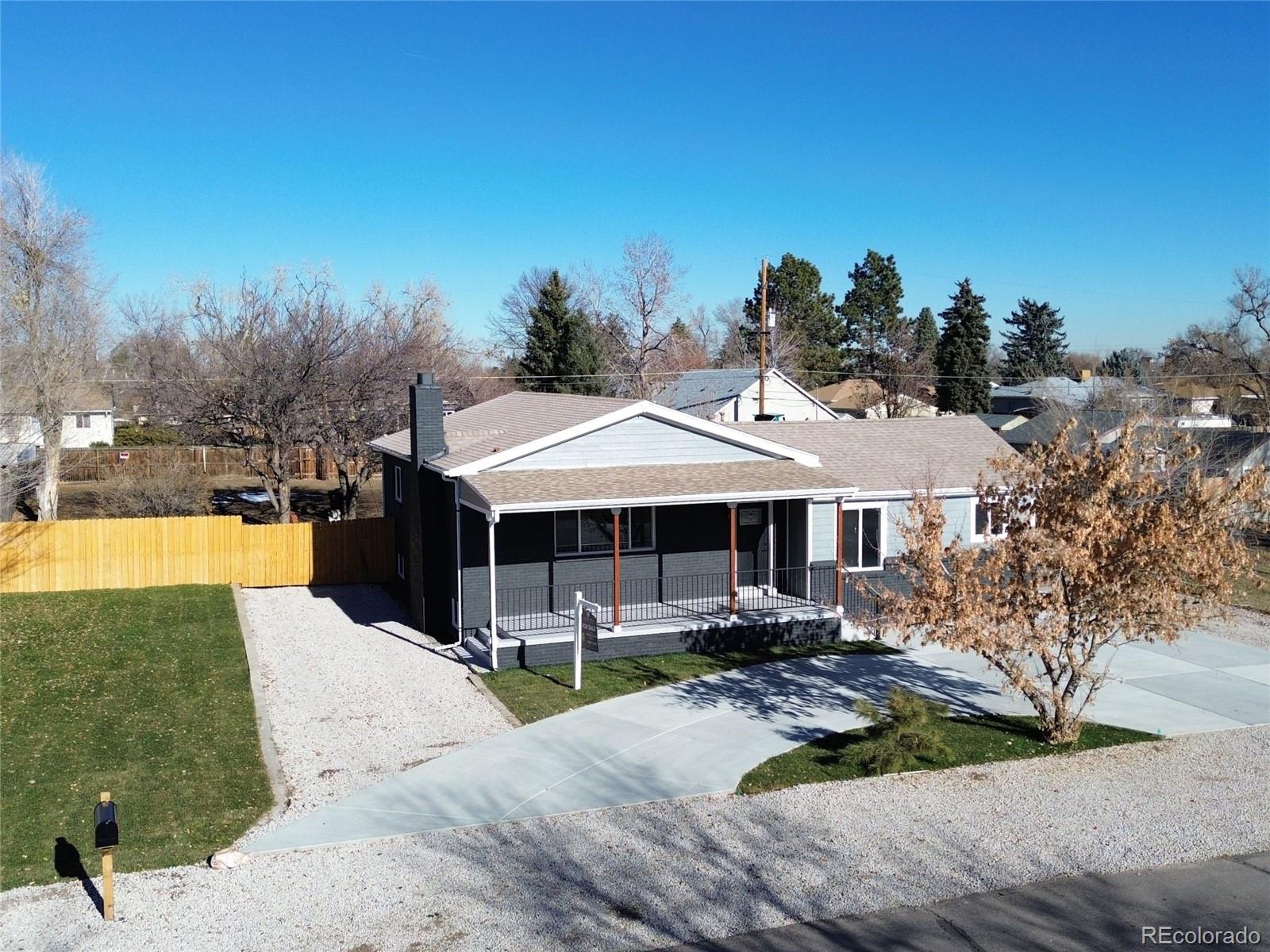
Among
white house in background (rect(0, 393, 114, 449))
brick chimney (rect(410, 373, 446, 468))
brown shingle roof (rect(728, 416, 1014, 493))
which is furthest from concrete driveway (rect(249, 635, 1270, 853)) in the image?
white house in background (rect(0, 393, 114, 449))

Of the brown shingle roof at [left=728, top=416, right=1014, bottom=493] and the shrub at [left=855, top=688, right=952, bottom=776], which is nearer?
the shrub at [left=855, top=688, right=952, bottom=776]

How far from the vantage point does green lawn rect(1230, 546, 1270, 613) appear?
2225 cm

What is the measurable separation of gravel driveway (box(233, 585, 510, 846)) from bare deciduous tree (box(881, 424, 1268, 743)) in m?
6.20

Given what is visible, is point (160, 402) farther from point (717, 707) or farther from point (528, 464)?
point (717, 707)

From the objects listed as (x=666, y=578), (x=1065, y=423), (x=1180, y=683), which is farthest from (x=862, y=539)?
(x=1065, y=423)

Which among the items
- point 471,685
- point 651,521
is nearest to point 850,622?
point 651,521

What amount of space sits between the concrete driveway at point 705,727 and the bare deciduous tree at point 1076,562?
2264 millimetres

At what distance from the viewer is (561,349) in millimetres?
53344

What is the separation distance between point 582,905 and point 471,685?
7.35 metres

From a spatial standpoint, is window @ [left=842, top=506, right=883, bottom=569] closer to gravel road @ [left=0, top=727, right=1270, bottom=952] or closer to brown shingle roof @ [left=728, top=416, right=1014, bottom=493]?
brown shingle roof @ [left=728, top=416, right=1014, bottom=493]

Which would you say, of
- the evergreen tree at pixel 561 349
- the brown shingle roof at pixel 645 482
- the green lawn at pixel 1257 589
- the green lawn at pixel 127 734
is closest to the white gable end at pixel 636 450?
the brown shingle roof at pixel 645 482

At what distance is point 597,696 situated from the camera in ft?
51.3

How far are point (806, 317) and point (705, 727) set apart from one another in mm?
55791

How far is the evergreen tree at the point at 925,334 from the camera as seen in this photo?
231 feet
